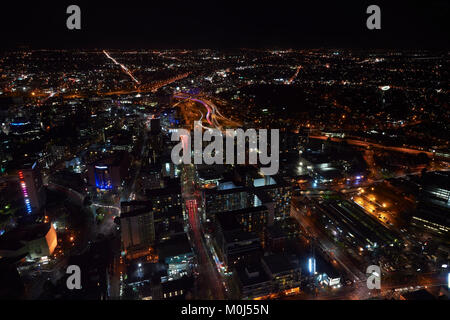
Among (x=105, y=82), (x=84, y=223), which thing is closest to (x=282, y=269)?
(x=84, y=223)

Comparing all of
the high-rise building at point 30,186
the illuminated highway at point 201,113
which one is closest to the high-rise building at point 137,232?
the high-rise building at point 30,186

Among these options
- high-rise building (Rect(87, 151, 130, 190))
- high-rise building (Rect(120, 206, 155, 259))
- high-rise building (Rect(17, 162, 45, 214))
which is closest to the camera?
high-rise building (Rect(120, 206, 155, 259))

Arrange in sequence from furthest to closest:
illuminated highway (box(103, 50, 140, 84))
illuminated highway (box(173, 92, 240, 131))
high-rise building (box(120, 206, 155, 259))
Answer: illuminated highway (box(103, 50, 140, 84)), illuminated highway (box(173, 92, 240, 131)), high-rise building (box(120, 206, 155, 259))

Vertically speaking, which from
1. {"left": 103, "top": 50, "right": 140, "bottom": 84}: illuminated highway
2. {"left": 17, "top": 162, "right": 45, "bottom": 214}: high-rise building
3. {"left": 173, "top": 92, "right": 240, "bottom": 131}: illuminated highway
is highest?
{"left": 103, "top": 50, "right": 140, "bottom": 84}: illuminated highway

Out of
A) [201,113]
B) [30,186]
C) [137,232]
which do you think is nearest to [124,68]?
[201,113]

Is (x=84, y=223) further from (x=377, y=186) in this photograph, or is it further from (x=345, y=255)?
(x=377, y=186)

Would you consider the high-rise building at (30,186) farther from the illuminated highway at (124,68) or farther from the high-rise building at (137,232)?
→ the illuminated highway at (124,68)

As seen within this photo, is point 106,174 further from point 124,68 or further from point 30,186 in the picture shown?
point 124,68

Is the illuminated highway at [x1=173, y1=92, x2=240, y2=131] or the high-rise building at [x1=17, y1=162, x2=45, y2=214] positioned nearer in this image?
the high-rise building at [x1=17, y1=162, x2=45, y2=214]

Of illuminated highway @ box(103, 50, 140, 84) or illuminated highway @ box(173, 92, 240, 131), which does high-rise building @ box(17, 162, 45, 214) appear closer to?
illuminated highway @ box(173, 92, 240, 131)

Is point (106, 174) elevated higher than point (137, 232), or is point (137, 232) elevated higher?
point (106, 174)

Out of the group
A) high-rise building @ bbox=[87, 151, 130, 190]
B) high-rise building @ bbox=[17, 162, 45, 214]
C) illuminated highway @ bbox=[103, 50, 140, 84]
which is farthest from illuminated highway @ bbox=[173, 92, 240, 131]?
high-rise building @ bbox=[17, 162, 45, 214]
